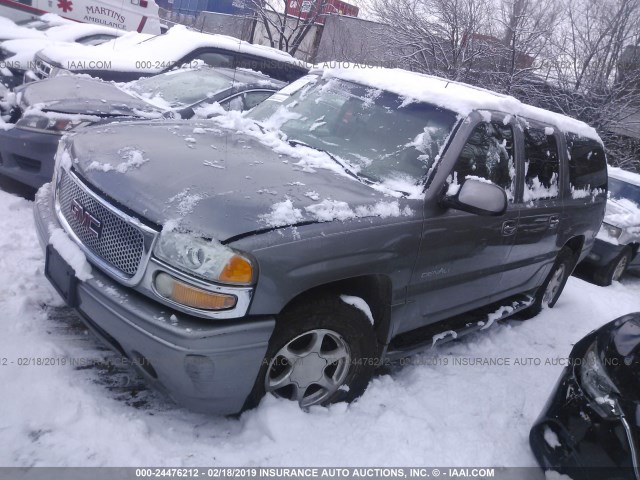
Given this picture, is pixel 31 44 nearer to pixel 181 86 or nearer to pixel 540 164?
pixel 181 86

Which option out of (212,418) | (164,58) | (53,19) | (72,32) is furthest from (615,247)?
(53,19)

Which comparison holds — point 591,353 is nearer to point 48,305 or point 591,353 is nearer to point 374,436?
point 374,436

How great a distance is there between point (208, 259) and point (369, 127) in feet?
5.26

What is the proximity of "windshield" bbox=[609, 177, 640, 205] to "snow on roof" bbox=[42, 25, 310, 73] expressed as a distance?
579cm

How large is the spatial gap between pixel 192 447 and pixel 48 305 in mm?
1504

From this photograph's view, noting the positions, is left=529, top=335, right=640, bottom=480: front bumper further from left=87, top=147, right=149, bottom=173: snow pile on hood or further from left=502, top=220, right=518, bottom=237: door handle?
left=87, top=147, right=149, bottom=173: snow pile on hood

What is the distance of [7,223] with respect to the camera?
4230mm

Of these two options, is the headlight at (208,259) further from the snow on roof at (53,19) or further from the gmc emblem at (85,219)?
the snow on roof at (53,19)

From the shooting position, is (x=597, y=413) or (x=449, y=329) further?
(x=449, y=329)

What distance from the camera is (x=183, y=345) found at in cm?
217

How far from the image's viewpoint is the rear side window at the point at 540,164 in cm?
382

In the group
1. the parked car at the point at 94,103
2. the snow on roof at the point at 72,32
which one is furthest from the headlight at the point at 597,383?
the snow on roof at the point at 72,32

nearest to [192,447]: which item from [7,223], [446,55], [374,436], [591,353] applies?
[374,436]

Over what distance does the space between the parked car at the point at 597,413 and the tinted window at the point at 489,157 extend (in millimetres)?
1157
